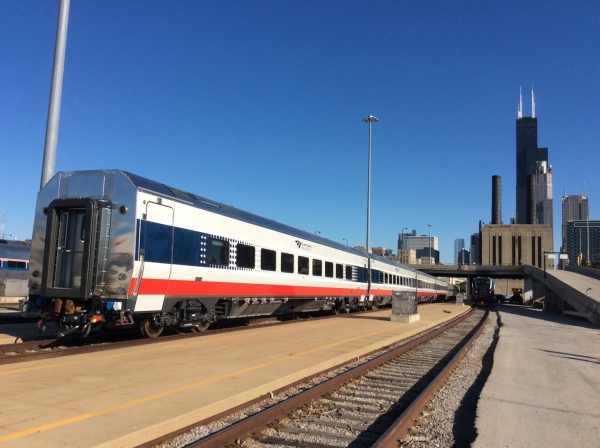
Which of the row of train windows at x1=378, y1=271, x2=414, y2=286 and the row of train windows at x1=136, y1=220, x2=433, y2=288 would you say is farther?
the row of train windows at x1=378, y1=271, x2=414, y2=286

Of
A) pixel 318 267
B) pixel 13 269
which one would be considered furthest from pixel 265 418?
pixel 13 269

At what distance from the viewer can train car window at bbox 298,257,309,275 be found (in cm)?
1886

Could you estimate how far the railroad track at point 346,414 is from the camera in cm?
522

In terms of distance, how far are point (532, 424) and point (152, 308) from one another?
7629mm

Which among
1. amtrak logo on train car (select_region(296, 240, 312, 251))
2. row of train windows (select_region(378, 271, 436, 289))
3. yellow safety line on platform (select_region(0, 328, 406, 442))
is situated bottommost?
yellow safety line on platform (select_region(0, 328, 406, 442))

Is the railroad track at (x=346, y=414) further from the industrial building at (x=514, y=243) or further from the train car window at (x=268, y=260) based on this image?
the industrial building at (x=514, y=243)

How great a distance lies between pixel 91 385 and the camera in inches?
260

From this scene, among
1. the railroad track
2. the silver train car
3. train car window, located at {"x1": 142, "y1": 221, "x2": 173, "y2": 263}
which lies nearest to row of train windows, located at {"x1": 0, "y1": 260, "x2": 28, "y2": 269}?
the silver train car

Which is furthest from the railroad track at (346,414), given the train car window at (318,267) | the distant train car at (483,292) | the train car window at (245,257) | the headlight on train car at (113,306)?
the distant train car at (483,292)

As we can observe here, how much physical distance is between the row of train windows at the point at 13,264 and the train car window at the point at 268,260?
18120 millimetres

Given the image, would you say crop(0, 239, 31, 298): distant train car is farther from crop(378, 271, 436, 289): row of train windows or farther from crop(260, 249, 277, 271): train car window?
crop(378, 271, 436, 289): row of train windows

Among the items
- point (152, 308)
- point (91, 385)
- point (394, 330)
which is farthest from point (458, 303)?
point (91, 385)

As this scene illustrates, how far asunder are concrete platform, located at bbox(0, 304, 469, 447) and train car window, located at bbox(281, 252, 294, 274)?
5.84 metres

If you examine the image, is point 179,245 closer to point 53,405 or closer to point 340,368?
point 340,368
